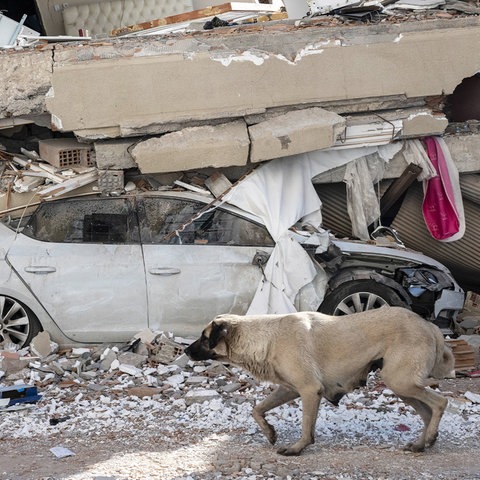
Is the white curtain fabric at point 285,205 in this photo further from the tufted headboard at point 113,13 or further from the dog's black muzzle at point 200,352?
the tufted headboard at point 113,13

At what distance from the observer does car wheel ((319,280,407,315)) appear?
1003 cm

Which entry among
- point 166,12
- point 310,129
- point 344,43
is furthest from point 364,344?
point 166,12

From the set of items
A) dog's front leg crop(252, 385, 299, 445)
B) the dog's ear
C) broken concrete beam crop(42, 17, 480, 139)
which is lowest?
dog's front leg crop(252, 385, 299, 445)

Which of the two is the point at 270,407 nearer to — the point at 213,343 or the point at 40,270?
the point at 213,343

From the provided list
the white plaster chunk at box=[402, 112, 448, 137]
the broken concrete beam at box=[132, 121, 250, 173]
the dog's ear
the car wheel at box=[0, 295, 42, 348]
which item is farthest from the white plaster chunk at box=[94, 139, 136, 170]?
the dog's ear

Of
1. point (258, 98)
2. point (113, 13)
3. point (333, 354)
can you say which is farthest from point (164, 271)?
point (113, 13)

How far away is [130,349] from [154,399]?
1.10 meters

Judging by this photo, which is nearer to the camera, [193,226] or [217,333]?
[217,333]

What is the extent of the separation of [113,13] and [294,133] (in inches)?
278

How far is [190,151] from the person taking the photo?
35.1 feet

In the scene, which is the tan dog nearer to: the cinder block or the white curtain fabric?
the white curtain fabric

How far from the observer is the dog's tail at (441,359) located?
7277 millimetres

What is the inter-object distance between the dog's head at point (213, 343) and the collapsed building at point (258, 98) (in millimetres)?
3616

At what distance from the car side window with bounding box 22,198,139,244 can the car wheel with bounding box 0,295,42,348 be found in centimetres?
68
